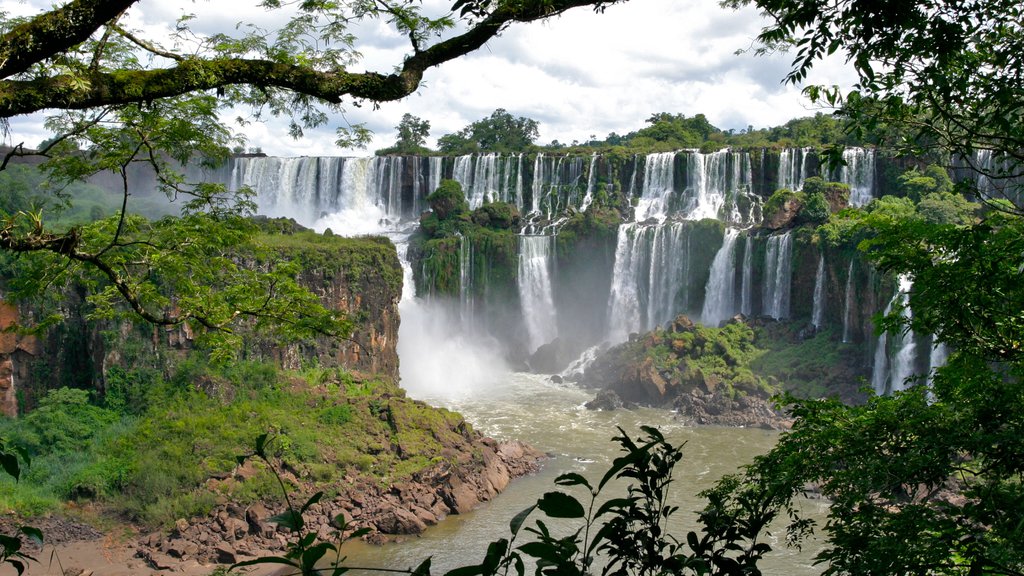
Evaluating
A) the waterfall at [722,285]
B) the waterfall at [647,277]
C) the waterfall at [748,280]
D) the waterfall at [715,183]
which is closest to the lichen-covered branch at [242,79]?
the waterfall at [748,280]

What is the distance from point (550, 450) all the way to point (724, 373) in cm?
759

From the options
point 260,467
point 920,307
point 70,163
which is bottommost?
point 260,467

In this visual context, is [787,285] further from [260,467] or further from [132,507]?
[132,507]

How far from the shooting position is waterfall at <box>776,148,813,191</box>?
3250cm

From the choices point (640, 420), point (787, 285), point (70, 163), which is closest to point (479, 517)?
point (640, 420)

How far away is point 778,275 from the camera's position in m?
28.4

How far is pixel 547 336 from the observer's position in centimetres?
3388

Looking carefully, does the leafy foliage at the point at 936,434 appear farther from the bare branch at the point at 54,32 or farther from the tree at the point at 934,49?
the bare branch at the point at 54,32

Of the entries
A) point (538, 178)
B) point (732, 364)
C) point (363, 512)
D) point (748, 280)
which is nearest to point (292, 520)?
point (363, 512)

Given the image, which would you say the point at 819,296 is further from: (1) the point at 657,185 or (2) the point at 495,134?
(2) the point at 495,134

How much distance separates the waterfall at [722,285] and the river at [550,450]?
22.1ft

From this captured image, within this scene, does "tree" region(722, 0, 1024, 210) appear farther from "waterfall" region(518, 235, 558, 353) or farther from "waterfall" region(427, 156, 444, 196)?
"waterfall" region(427, 156, 444, 196)

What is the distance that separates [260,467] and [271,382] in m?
3.36

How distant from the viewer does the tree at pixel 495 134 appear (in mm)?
48469
